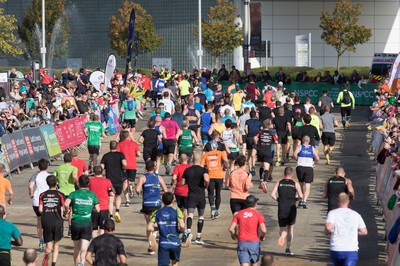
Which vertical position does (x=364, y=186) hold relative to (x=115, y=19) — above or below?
below

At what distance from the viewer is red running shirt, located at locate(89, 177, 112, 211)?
18672 millimetres

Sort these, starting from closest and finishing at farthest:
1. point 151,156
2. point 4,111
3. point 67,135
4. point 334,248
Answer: point 334,248, point 151,156, point 4,111, point 67,135

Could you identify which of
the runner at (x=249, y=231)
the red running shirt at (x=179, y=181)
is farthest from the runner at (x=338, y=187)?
the runner at (x=249, y=231)

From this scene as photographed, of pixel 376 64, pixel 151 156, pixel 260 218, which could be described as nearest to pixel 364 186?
pixel 151 156

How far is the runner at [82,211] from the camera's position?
57.3ft

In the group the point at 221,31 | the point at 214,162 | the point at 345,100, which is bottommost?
the point at 214,162

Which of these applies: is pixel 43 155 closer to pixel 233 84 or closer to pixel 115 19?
pixel 233 84

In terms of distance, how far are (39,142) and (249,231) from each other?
16944 millimetres

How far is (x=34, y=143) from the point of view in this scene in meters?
31.6

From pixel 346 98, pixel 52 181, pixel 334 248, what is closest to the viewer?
pixel 334 248

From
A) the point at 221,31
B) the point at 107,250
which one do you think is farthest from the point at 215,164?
the point at 221,31

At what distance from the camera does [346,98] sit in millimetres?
38875

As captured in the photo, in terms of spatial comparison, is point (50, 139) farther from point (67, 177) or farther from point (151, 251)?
point (151, 251)

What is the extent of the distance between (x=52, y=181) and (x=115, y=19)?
5496 cm
